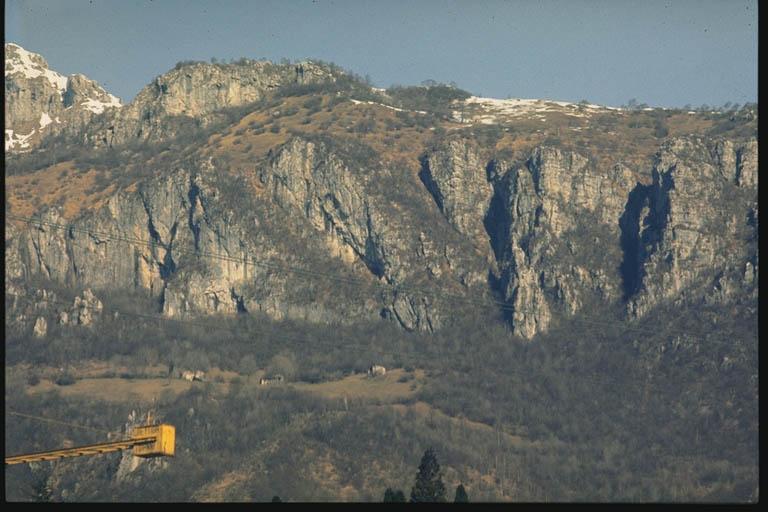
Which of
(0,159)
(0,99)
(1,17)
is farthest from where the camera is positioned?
(0,159)

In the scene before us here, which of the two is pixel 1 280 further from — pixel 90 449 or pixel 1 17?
pixel 1 17

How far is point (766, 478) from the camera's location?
186625 mm

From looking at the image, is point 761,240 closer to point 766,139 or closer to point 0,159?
point 766,139

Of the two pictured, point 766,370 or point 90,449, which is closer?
point 766,370

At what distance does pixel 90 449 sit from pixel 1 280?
779 inches

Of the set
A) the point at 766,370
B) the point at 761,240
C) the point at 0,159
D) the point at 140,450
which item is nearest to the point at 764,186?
the point at 761,240

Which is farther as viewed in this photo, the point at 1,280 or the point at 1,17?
the point at 1,280

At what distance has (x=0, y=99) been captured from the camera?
16488 centimetres

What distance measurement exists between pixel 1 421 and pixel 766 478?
76499 mm

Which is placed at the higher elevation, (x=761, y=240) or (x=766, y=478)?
(x=761, y=240)

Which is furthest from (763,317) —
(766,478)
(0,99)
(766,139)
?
(0,99)

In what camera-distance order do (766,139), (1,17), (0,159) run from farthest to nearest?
(0,159), (766,139), (1,17)

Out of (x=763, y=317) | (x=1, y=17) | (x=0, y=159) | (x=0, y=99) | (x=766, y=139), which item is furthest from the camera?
(x=0, y=159)

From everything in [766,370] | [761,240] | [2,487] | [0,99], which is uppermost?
[0,99]
